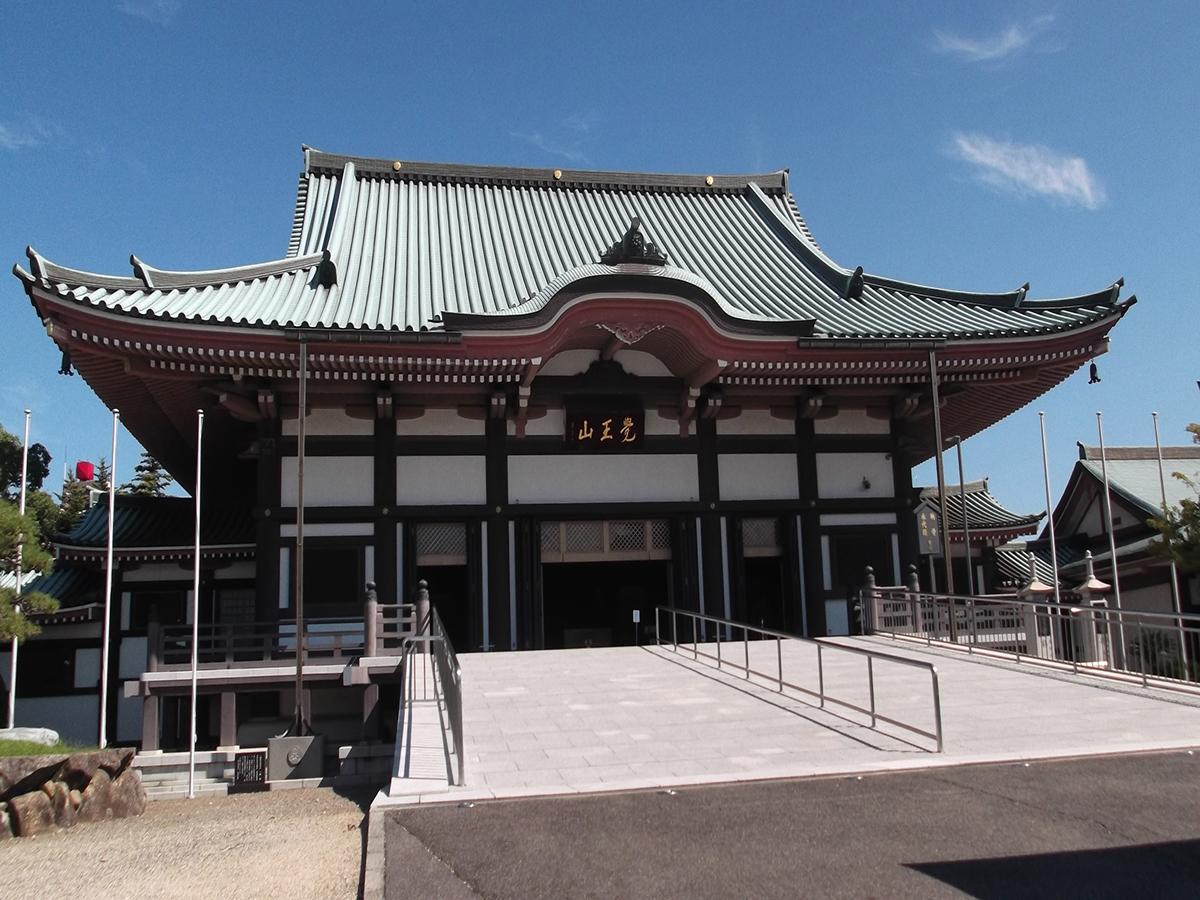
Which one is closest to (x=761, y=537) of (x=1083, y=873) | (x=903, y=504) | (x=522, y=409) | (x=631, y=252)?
(x=903, y=504)

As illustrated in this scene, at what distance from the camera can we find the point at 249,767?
466 inches

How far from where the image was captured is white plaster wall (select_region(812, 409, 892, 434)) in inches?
629

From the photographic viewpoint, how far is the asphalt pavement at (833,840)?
480 cm

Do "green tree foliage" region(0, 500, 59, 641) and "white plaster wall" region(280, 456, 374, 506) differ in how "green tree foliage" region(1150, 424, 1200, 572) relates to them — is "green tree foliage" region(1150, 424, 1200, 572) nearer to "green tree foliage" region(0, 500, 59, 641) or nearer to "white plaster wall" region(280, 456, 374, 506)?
"white plaster wall" region(280, 456, 374, 506)

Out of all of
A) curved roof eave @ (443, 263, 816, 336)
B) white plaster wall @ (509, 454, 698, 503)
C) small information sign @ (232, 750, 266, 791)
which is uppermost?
curved roof eave @ (443, 263, 816, 336)

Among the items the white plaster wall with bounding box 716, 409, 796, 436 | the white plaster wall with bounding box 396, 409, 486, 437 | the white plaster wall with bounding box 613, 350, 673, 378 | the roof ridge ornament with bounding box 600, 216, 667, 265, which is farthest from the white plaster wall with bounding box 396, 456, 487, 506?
the white plaster wall with bounding box 716, 409, 796, 436

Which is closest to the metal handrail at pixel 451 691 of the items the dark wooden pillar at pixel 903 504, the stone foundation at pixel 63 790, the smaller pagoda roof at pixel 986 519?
the stone foundation at pixel 63 790

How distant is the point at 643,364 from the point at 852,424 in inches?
143

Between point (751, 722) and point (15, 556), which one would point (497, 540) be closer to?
point (15, 556)

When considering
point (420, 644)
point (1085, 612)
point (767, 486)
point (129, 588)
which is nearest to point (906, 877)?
point (1085, 612)

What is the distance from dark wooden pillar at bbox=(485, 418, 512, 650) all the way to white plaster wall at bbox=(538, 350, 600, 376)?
1093mm

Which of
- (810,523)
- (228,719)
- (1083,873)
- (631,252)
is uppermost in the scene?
(631,252)

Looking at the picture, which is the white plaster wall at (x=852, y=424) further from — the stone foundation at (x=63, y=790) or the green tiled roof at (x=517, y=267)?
the stone foundation at (x=63, y=790)

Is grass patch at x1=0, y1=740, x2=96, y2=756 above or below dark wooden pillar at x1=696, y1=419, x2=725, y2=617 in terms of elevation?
below
